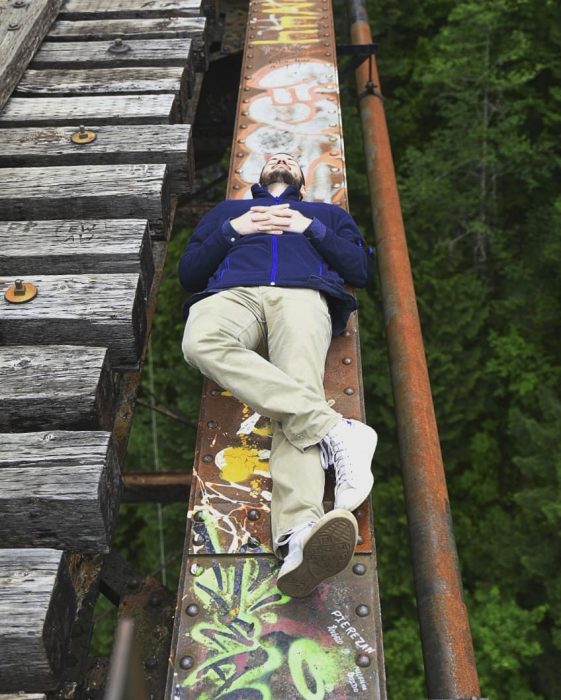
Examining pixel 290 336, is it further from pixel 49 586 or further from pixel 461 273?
pixel 461 273

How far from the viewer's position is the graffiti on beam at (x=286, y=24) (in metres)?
6.51

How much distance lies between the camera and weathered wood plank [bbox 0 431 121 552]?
2.48 m

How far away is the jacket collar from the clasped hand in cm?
32

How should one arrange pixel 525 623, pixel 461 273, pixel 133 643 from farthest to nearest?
1. pixel 461 273
2. pixel 525 623
3. pixel 133 643

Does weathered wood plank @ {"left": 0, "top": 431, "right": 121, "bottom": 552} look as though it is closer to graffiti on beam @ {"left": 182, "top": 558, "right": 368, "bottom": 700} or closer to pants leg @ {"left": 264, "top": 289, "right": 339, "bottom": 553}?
graffiti on beam @ {"left": 182, "top": 558, "right": 368, "bottom": 700}

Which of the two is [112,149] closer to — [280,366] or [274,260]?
[274,260]

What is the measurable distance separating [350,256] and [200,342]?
3.17ft

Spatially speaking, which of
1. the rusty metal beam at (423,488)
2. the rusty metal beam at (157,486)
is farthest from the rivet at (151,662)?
the rusty metal beam at (157,486)

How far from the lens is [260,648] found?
244 centimetres

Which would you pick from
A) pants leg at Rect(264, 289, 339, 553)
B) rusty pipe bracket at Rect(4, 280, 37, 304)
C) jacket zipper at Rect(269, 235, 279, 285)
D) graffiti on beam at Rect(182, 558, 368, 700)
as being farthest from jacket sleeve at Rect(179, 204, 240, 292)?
graffiti on beam at Rect(182, 558, 368, 700)

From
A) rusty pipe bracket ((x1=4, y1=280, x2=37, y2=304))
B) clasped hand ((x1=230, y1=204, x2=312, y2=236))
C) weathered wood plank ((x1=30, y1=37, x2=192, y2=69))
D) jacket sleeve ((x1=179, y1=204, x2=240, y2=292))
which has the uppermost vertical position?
weathered wood plank ((x1=30, y1=37, x2=192, y2=69))

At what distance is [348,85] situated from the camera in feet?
37.0

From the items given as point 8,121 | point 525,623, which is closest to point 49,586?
point 8,121

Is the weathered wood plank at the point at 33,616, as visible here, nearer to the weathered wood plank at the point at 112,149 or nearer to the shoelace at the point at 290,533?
the shoelace at the point at 290,533
